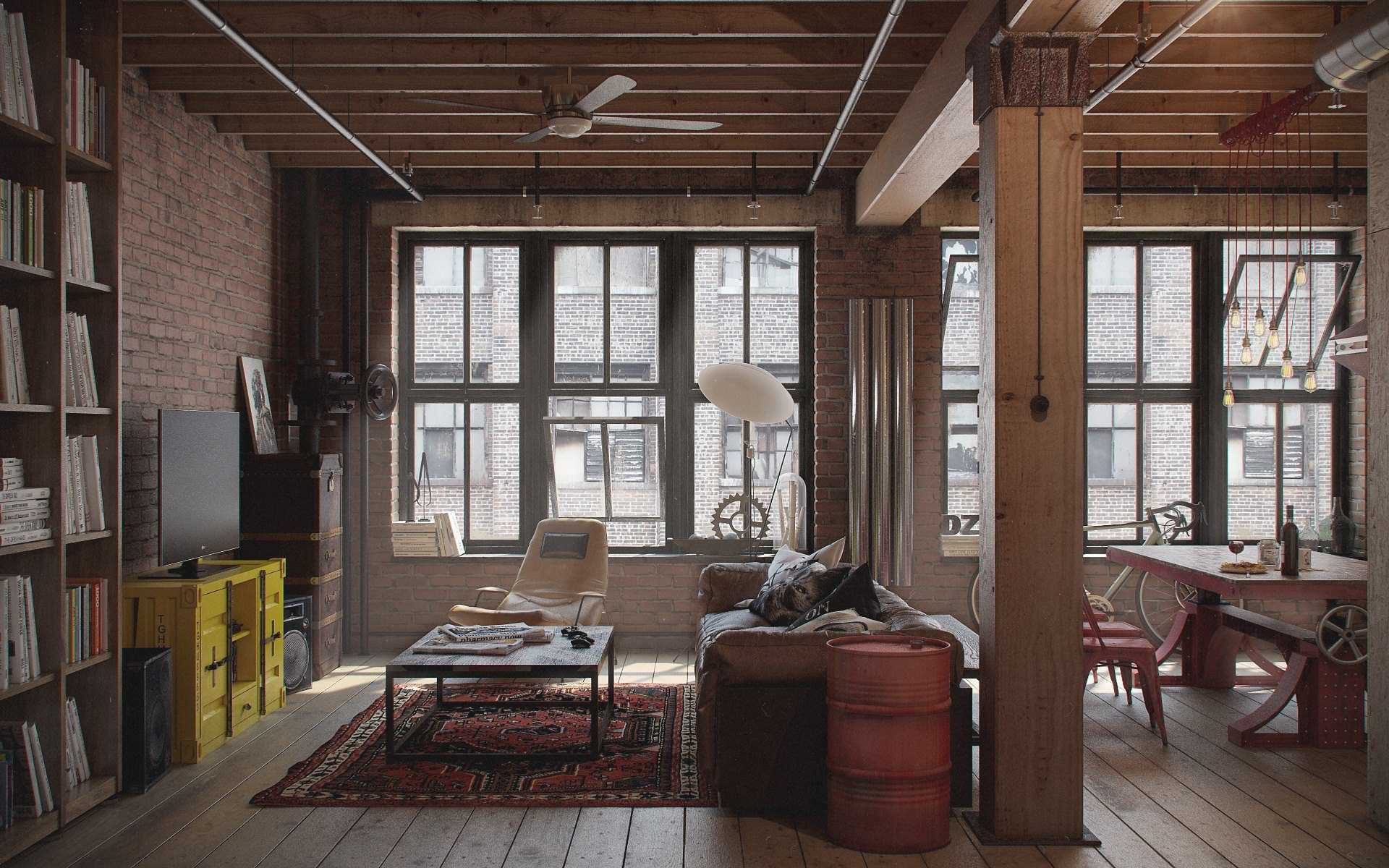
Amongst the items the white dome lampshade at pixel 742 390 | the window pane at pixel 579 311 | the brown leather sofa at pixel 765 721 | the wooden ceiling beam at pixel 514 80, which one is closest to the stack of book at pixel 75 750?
the brown leather sofa at pixel 765 721

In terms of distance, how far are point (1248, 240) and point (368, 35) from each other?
621 cm

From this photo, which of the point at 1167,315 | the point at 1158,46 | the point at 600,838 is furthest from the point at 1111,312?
the point at 600,838

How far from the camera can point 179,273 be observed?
550 centimetres

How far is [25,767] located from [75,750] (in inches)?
12.7

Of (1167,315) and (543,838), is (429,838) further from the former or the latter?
(1167,315)

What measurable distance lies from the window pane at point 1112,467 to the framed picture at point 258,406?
18.6 ft

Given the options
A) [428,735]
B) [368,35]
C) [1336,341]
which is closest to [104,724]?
[428,735]

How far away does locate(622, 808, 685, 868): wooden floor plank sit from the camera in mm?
3482

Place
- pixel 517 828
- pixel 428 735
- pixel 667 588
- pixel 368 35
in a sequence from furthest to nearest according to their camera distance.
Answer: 1. pixel 667 588
2. pixel 428 735
3. pixel 368 35
4. pixel 517 828

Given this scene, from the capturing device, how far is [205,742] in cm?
466

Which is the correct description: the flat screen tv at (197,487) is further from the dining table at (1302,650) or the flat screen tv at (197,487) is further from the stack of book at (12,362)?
the dining table at (1302,650)

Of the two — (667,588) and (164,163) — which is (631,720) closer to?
(667,588)

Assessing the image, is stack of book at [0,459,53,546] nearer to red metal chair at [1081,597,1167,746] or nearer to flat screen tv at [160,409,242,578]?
flat screen tv at [160,409,242,578]

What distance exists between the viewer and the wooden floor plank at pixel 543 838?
3.46 m
